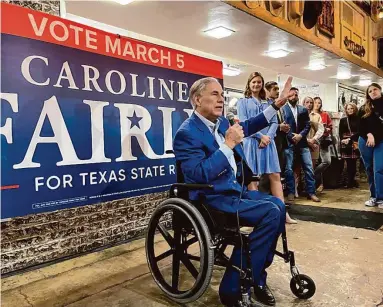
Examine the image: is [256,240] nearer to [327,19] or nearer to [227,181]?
[227,181]

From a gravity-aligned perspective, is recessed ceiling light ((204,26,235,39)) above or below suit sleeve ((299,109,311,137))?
above

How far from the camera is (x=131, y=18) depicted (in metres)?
4.31

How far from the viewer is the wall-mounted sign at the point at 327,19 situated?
585 centimetres

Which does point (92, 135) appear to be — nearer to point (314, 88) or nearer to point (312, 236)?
point (312, 236)

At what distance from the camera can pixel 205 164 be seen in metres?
1.48

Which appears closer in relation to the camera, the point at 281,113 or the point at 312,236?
the point at 312,236

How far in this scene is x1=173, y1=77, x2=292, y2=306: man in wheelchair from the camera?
4.89ft

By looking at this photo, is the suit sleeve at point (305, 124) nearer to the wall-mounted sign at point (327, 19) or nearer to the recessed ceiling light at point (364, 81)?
the wall-mounted sign at point (327, 19)

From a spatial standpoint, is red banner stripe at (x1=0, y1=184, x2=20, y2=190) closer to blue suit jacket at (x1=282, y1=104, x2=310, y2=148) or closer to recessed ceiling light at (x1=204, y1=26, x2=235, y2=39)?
blue suit jacket at (x1=282, y1=104, x2=310, y2=148)

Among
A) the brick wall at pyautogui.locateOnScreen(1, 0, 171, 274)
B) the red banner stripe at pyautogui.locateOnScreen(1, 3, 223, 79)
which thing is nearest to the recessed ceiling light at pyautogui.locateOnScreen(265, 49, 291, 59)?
the red banner stripe at pyautogui.locateOnScreen(1, 3, 223, 79)

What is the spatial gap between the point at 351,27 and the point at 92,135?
A: 715cm

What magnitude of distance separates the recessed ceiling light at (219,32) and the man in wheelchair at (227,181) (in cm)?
334

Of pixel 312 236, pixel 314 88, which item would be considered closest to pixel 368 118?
pixel 312 236

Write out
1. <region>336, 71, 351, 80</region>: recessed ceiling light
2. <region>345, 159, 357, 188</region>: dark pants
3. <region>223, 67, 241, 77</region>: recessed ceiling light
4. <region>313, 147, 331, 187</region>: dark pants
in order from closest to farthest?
<region>313, 147, 331, 187</region>: dark pants < <region>345, 159, 357, 188</region>: dark pants < <region>223, 67, 241, 77</region>: recessed ceiling light < <region>336, 71, 351, 80</region>: recessed ceiling light
